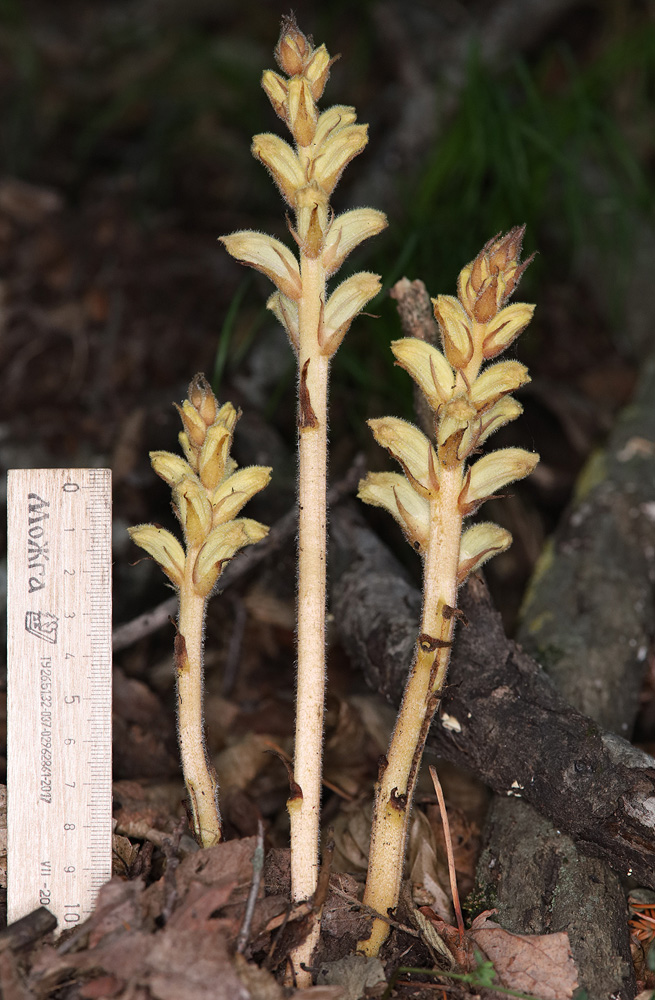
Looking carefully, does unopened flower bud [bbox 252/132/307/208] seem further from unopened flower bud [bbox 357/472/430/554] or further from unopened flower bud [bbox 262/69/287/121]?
unopened flower bud [bbox 357/472/430/554]

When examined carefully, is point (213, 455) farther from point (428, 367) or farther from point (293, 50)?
point (293, 50)

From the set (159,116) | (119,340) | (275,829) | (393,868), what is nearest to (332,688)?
(275,829)

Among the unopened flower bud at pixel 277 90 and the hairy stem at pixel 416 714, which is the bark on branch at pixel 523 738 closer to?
the hairy stem at pixel 416 714

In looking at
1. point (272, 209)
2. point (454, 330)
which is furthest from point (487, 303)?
point (272, 209)

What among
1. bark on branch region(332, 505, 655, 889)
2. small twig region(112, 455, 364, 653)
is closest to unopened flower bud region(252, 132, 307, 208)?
small twig region(112, 455, 364, 653)

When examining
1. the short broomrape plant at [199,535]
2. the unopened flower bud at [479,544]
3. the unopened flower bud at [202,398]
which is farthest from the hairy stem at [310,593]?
the unopened flower bud at [479,544]

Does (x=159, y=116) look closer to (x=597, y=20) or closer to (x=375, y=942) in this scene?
(x=597, y=20)

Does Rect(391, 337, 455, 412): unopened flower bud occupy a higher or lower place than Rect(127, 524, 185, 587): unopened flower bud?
higher
